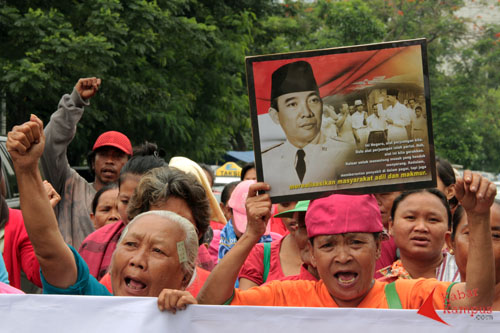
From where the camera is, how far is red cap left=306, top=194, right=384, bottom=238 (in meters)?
2.93

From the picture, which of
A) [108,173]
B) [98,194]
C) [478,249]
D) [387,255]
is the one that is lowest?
[387,255]

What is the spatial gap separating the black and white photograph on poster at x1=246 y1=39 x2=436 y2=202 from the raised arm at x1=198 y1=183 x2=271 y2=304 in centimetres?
6

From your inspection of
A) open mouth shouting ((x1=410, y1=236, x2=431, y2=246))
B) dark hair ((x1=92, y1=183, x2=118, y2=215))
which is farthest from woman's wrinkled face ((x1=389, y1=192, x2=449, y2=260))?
dark hair ((x1=92, y1=183, x2=118, y2=215))

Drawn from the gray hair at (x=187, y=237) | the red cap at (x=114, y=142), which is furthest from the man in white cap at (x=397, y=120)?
the red cap at (x=114, y=142)

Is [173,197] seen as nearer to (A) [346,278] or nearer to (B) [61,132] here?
(A) [346,278]

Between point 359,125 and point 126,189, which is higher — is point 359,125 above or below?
above

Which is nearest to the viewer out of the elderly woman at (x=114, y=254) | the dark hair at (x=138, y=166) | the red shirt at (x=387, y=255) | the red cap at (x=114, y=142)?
the elderly woman at (x=114, y=254)

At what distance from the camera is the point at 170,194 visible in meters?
3.60

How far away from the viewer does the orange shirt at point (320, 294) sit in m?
2.73

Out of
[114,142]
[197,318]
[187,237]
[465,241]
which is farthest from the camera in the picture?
[114,142]

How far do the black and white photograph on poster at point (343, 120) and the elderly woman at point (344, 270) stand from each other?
16cm

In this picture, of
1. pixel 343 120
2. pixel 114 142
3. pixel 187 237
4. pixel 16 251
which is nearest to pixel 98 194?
pixel 114 142

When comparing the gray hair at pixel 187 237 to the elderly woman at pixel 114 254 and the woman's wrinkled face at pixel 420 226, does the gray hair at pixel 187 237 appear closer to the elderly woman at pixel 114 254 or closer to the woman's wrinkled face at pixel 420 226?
the elderly woman at pixel 114 254

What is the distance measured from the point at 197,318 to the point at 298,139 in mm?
832
